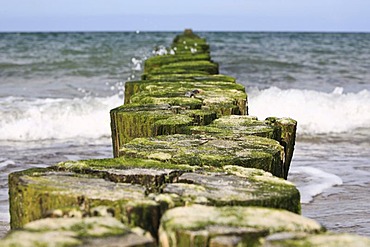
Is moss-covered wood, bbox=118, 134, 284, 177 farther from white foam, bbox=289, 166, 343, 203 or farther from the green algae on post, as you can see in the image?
white foam, bbox=289, 166, 343, 203

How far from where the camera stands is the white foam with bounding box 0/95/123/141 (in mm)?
8000

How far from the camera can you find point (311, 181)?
5.66 m

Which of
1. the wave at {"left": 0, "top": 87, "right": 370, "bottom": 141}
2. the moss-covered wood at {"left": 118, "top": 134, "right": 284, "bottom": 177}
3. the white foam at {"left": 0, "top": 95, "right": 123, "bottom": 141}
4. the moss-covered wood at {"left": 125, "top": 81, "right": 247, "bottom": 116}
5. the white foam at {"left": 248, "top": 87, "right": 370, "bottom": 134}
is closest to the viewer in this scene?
the moss-covered wood at {"left": 118, "top": 134, "right": 284, "bottom": 177}

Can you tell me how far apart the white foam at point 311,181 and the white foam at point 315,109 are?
8.78 feet

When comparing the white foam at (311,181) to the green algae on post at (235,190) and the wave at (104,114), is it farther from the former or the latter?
the green algae on post at (235,190)

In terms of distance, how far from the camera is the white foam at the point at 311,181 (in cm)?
524

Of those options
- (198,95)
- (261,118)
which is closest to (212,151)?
(198,95)

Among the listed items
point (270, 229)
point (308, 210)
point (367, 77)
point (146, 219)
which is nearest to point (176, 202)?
point (146, 219)

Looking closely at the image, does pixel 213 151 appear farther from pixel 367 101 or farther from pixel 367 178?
pixel 367 101

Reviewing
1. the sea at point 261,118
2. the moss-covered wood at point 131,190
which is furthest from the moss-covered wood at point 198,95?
the moss-covered wood at point 131,190

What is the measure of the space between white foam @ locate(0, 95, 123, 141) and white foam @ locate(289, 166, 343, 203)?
281 cm

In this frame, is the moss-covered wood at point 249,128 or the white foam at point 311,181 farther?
the white foam at point 311,181

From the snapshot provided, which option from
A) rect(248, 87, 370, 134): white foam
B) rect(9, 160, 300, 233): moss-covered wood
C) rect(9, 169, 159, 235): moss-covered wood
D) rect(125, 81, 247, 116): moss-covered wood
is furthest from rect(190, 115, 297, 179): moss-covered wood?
rect(248, 87, 370, 134): white foam

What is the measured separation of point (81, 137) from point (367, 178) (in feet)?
11.5
